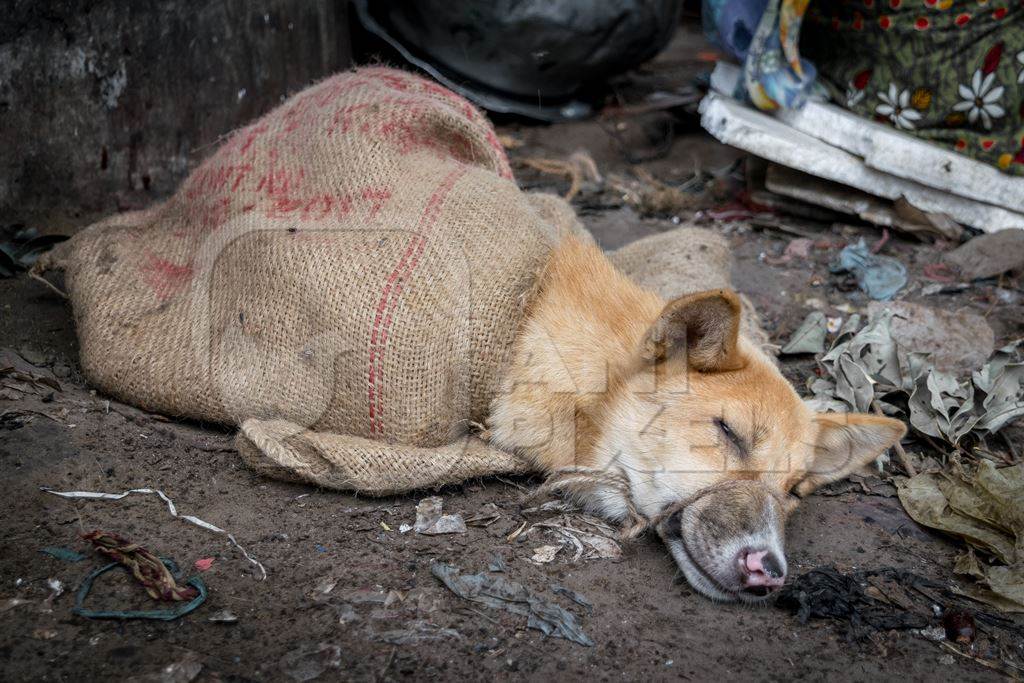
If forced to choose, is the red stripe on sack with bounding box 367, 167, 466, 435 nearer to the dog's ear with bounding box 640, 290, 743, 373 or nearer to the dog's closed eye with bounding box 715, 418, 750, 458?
the dog's ear with bounding box 640, 290, 743, 373

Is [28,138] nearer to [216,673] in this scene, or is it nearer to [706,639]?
[216,673]

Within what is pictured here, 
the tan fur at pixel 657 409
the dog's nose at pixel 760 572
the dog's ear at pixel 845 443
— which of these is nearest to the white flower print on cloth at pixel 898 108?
the tan fur at pixel 657 409

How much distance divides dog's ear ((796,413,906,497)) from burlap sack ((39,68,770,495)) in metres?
1.19

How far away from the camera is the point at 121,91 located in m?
4.71

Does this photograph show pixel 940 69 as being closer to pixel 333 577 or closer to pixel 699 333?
pixel 699 333

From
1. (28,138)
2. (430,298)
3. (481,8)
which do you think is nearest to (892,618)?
(430,298)

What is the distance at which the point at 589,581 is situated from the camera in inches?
117

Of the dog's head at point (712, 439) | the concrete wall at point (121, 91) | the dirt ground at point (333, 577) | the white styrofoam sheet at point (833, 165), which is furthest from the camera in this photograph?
the white styrofoam sheet at point (833, 165)

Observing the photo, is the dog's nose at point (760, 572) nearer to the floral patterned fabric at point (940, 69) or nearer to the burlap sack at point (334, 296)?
the burlap sack at point (334, 296)

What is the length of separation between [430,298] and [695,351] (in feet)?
3.17

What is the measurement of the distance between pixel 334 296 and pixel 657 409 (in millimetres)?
1227

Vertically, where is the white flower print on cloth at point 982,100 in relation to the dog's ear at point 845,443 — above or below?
above

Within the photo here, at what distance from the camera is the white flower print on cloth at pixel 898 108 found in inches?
235

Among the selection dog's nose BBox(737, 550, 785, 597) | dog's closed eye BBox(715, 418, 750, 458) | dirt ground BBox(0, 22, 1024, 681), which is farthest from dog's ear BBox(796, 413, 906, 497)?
dog's nose BBox(737, 550, 785, 597)
